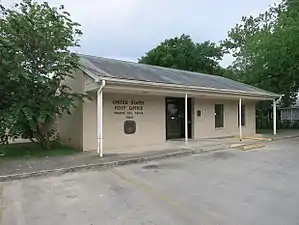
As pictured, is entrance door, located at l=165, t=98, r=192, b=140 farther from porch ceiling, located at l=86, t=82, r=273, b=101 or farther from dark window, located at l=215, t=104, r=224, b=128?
dark window, located at l=215, t=104, r=224, b=128

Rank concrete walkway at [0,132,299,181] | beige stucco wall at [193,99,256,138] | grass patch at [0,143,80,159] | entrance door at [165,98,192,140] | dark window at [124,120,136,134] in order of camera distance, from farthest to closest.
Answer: beige stucco wall at [193,99,256,138] < entrance door at [165,98,192,140] < dark window at [124,120,136,134] < grass patch at [0,143,80,159] < concrete walkway at [0,132,299,181]

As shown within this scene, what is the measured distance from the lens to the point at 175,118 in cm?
1645

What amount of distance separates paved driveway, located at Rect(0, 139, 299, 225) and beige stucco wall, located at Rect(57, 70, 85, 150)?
3.86 metres

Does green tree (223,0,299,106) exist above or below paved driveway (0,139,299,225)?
above

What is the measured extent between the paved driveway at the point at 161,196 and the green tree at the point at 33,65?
3.46 meters

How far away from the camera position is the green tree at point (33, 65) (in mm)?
10352

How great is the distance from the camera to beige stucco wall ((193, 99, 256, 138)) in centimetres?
1672

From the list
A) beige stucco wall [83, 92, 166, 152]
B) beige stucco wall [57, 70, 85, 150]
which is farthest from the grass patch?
beige stucco wall [83, 92, 166, 152]

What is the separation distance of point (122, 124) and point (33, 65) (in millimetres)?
4231

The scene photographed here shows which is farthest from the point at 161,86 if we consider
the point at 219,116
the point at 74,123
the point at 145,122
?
the point at 219,116

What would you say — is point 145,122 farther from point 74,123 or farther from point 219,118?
point 219,118

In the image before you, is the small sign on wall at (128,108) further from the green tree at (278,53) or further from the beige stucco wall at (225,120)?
the green tree at (278,53)

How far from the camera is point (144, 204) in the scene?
5.41 metres

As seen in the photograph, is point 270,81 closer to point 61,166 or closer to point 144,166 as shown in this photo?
point 144,166
